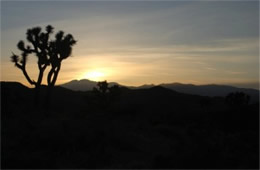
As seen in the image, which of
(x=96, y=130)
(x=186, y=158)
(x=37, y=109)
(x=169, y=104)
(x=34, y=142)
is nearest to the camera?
(x=186, y=158)

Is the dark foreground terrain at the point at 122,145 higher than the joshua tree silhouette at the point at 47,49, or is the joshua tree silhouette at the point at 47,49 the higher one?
the joshua tree silhouette at the point at 47,49

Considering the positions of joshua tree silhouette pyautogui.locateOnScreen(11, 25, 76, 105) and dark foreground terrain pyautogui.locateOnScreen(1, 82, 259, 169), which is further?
joshua tree silhouette pyautogui.locateOnScreen(11, 25, 76, 105)

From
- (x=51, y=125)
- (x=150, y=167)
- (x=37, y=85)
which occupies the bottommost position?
(x=150, y=167)

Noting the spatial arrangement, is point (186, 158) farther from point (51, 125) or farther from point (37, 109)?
point (37, 109)

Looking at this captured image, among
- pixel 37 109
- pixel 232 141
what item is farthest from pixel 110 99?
pixel 232 141

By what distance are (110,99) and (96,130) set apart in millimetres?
11176

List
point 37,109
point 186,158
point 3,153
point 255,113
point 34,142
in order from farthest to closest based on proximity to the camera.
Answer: point 37,109 < point 255,113 < point 34,142 < point 3,153 < point 186,158

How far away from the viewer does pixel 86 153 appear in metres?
9.99

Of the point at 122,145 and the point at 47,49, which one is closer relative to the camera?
the point at 122,145

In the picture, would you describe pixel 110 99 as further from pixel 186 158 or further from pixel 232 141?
pixel 186 158

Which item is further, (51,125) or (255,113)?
(255,113)

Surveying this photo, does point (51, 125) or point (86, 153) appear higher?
point (51, 125)

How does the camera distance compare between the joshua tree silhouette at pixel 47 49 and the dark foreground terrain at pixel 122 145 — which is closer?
the dark foreground terrain at pixel 122 145

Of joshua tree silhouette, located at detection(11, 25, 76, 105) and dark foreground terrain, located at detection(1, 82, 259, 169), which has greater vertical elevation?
joshua tree silhouette, located at detection(11, 25, 76, 105)
